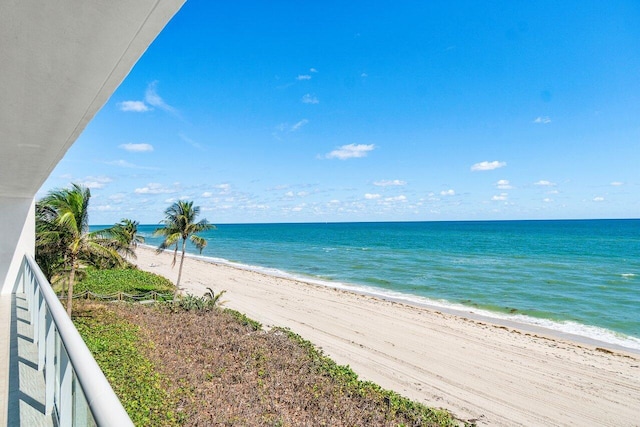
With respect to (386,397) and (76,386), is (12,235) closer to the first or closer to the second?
(76,386)

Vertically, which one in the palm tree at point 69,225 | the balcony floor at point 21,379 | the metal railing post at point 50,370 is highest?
the palm tree at point 69,225

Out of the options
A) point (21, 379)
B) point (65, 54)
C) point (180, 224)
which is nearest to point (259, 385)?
point (21, 379)

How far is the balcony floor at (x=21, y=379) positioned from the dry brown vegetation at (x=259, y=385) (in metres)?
2.72

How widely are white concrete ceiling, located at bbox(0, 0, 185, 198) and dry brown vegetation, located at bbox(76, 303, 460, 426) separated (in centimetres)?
498

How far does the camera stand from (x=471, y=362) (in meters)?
11.7

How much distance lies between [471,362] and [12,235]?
12.8m

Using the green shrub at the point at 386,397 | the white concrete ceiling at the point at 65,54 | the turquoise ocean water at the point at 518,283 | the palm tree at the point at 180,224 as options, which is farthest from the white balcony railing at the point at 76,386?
the turquoise ocean water at the point at 518,283

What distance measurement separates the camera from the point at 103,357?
7.45 meters

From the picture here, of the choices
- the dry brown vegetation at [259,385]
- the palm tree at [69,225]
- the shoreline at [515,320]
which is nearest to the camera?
the dry brown vegetation at [259,385]

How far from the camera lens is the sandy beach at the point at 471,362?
29.1 feet

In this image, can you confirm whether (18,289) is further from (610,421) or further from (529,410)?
(610,421)

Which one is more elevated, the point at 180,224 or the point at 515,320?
the point at 180,224

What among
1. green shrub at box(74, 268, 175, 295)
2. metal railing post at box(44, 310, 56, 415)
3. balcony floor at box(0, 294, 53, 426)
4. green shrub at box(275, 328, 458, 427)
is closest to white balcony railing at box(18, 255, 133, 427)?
metal railing post at box(44, 310, 56, 415)

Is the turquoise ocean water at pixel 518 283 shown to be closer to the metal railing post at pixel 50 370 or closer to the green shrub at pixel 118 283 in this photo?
the green shrub at pixel 118 283
